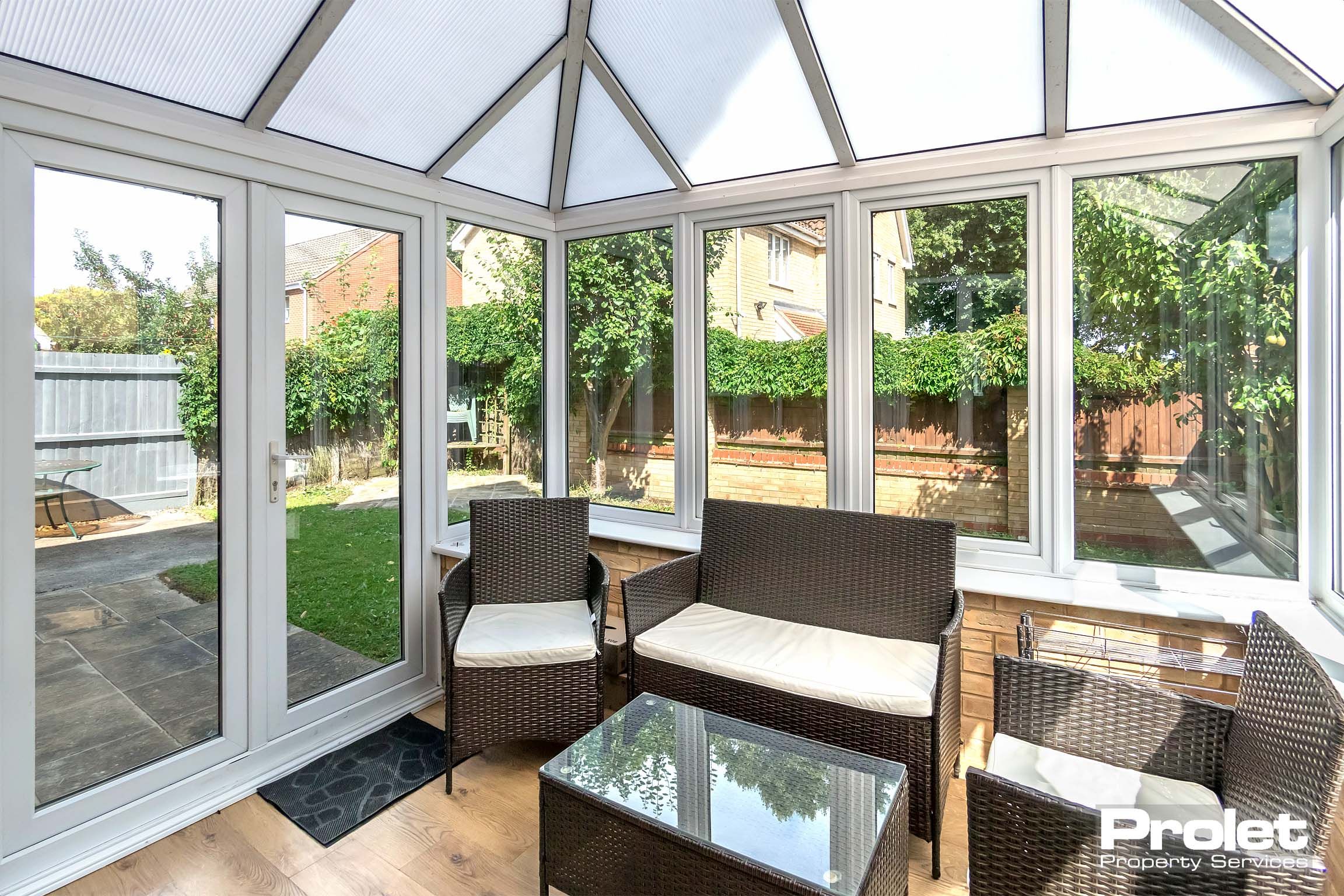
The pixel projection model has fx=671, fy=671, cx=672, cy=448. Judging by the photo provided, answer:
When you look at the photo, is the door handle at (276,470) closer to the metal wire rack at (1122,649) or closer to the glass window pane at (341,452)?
the glass window pane at (341,452)

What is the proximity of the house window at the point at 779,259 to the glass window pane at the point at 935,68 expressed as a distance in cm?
62

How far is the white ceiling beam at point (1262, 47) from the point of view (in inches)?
82.6

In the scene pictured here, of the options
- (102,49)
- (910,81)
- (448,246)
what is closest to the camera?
(102,49)

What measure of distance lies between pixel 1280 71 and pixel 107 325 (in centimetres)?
404

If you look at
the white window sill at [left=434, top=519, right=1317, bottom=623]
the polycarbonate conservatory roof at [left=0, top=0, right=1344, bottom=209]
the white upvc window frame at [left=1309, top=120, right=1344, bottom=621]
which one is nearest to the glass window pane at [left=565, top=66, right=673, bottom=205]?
the polycarbonate conservatory roof at [left=0, top=0, right=1344, bottom=209]

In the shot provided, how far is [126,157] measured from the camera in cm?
229

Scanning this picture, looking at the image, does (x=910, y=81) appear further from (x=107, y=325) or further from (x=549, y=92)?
(x=107, y=325)

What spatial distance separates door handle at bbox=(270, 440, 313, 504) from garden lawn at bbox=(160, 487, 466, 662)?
6 cm

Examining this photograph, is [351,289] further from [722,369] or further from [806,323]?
[806,323]

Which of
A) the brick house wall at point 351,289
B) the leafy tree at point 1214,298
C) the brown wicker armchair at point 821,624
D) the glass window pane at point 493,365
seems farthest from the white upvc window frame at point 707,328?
the brick house wall at point 351,289

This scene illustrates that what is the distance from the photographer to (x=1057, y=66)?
7.78ft

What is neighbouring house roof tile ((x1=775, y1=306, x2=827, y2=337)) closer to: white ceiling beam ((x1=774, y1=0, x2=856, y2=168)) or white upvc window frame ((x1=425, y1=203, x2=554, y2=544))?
white ceiling beam ((x1=774, y1=0, x2=856, y2=168))

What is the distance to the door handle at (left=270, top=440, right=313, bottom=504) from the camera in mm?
2721

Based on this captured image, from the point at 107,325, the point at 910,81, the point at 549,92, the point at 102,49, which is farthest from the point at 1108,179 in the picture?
the point at 107,325
